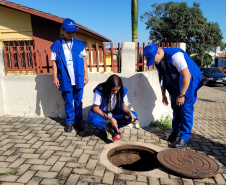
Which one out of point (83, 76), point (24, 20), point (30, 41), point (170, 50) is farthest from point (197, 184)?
point (24, 20)

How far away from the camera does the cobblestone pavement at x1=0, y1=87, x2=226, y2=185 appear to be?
7.63 feet

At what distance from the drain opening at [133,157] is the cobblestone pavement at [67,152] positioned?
10.0 inches

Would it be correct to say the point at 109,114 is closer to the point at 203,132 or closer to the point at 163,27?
the point at 203,132

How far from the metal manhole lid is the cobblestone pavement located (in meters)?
0.08

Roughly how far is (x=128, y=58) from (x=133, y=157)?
7.02ft

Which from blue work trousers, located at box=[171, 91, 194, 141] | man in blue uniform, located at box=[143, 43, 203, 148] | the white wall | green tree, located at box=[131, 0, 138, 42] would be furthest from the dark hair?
the white wall

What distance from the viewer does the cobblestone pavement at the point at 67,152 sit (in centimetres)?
232

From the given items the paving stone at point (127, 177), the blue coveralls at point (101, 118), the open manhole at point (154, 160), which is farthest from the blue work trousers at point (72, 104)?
the paving stone at point (127, 177)

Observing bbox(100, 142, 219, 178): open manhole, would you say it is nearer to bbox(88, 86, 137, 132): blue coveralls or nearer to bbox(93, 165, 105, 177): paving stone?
bbox(93, 165, 105, 177): paving stone

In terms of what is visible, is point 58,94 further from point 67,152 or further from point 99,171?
point 99,171

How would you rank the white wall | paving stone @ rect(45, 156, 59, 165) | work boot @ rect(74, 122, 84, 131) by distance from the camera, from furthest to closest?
the white wall, work boot @ rect(74, 122, 84, 131), paving stone @ rect(45, 156, 59, 165)

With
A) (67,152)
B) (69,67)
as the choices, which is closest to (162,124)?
(67,152)

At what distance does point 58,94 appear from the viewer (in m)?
4.55

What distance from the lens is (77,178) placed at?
233 cm
